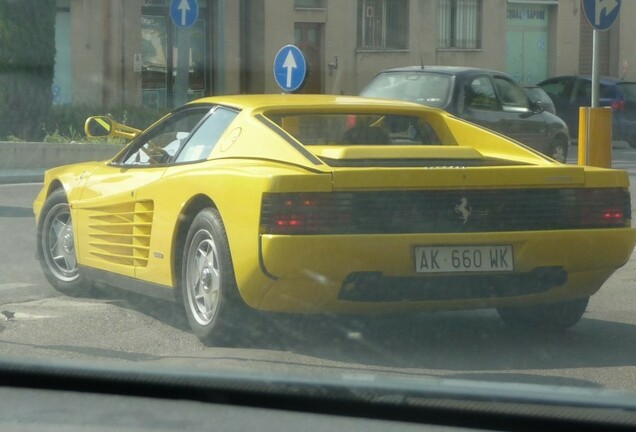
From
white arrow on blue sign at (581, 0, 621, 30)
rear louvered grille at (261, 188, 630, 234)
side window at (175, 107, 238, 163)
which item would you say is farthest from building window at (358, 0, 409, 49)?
rear louvered grille at (261, 188, 630, 234)

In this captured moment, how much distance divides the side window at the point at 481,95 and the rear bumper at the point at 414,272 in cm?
1030

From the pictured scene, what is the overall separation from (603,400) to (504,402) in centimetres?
26

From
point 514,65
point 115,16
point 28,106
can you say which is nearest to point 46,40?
point 28,106

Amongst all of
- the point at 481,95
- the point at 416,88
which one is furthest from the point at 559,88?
the point at 416,88

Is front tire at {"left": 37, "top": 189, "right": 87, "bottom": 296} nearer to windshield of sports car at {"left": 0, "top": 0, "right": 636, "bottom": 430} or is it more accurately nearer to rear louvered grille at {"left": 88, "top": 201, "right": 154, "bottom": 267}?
windshield of sports car at {"left": 0, "top": 0, "right": 636, "bottom": 430}

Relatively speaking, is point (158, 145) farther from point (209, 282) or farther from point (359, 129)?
point (209, 282)

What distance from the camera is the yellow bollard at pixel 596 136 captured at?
38.4 feet

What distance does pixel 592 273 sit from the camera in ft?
21.1

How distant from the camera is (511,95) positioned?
17.7m

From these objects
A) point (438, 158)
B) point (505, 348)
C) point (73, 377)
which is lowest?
point (505, 348)

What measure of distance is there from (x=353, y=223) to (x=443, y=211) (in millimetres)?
457

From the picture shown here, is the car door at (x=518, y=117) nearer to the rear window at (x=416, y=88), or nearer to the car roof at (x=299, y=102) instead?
the rear window at (x=416, y=88)

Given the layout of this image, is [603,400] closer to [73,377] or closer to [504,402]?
[504,402]

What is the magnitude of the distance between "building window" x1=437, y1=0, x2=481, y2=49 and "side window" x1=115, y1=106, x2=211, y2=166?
2656 centimetres
